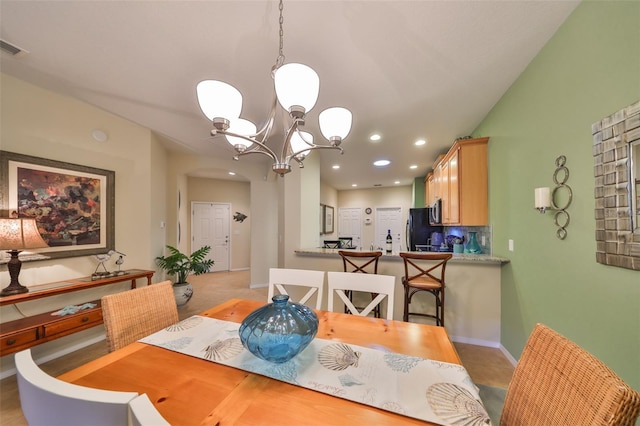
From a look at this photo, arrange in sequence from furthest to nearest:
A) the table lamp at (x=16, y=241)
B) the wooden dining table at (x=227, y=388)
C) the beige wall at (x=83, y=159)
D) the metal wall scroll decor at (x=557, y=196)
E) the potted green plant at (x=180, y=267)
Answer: the potted green plant at (x=180, y=267)
the beige wall at (x=83, y=159)
the table lamp at (x=16, y=241)
the metal wall scroll decor at (x=557, y=196)
the wooden dining table at (x=227, y=388)

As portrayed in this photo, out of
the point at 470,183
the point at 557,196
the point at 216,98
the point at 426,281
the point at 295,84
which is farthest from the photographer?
the point at 470,183

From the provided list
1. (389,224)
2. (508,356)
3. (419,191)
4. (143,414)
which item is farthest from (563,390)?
(389,224)

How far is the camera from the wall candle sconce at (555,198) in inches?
57.2

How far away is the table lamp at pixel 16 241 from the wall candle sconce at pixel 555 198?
373 centimetres

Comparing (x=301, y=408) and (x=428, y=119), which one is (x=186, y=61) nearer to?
(x=301, y=408)

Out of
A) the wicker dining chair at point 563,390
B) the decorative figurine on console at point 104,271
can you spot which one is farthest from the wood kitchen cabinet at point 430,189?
the decorative figurine on console at point 104,271

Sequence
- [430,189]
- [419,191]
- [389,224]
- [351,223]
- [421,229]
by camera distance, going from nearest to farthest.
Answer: [421,229] → [430,189] → [419,191] → [389,224] → [351,223]

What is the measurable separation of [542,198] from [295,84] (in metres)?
1.79

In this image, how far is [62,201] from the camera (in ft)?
7.54

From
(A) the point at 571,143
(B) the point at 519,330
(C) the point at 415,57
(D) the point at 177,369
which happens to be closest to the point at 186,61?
(C) the point at 415,57

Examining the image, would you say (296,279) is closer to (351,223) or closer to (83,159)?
(83,159)

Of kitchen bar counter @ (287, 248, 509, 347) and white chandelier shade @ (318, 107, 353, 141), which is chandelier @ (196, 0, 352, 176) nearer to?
white chandelier shade @ (318, 107, 353, 141)

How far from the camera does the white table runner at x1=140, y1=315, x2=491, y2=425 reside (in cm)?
71

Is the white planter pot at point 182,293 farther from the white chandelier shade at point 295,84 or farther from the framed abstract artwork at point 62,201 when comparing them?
the white chandelier shade at point 295,84
